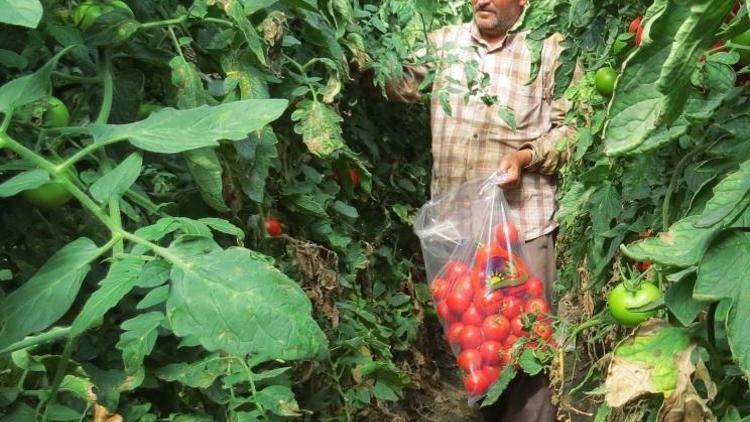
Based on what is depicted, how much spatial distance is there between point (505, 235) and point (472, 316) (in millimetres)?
270

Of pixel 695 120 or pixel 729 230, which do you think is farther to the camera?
pixel 695 120

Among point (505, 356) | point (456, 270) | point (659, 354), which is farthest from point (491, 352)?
point (659, 354)

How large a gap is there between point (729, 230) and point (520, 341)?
4.82 feet

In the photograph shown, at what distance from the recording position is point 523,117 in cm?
281

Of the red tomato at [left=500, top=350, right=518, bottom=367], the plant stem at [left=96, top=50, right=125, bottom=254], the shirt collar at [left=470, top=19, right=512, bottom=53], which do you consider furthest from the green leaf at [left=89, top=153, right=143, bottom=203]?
the shirt collar at [left=470, top=19, right=512, bottom=53]

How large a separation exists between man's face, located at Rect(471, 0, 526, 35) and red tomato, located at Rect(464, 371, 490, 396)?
3.66ft

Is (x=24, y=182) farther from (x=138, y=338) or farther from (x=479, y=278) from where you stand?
(x=479, y=278)

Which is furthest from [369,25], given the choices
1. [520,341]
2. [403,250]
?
[403,250]

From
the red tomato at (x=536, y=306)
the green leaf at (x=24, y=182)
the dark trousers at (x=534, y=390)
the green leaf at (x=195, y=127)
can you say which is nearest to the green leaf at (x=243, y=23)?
the green leaf at (x=195, y=127)

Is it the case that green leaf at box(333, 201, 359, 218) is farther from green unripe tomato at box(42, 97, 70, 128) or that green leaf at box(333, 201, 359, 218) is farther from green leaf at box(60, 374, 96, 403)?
green leaf at box(60, 374, 96, 403)

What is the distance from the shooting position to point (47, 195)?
976 millimetres

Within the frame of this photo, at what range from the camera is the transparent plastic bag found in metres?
2.54

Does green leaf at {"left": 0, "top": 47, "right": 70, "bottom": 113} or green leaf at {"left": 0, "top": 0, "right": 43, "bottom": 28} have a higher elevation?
green leaf at {"left": 0, "top": 0, "right": 43, "bottom": 28}

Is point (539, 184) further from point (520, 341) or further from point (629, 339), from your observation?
point (629, 339)
